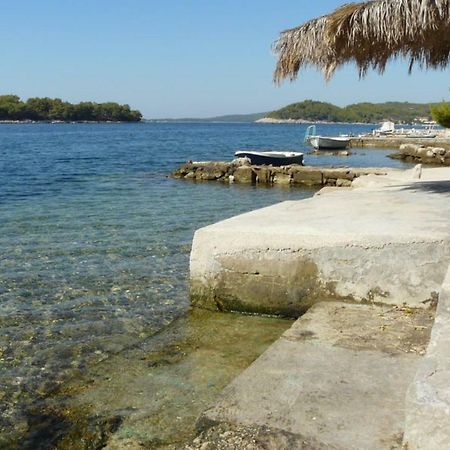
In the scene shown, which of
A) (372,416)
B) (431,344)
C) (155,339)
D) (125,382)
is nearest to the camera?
(431,344)

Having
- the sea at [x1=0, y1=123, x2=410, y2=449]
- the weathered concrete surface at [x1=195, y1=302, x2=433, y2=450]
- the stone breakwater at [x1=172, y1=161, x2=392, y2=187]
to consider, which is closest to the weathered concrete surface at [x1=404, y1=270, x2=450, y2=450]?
the weathered concrete surface at [x1=195, y1=302, x2=433, y2=450]

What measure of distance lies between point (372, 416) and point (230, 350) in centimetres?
202

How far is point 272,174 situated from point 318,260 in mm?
18709

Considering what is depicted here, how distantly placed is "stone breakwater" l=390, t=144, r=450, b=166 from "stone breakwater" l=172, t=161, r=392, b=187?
45.6ft

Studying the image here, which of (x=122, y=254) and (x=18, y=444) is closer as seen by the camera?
(x=18, y=444)

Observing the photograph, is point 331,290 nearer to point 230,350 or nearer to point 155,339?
point 230,350

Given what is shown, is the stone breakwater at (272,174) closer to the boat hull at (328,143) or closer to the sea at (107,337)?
the sea at (107,337)

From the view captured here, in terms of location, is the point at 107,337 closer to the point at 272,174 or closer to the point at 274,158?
the point at 272,174

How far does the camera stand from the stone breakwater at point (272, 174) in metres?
22.7

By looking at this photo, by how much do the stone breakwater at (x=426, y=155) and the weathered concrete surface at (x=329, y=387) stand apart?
32572 millimetres

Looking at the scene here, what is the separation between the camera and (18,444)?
12.2 ft

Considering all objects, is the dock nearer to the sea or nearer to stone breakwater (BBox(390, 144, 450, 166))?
the sea

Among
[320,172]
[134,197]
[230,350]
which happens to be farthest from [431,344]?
[320,172]

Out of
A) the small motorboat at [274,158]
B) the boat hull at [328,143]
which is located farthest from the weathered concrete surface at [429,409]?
the boat hull at [328,143]
